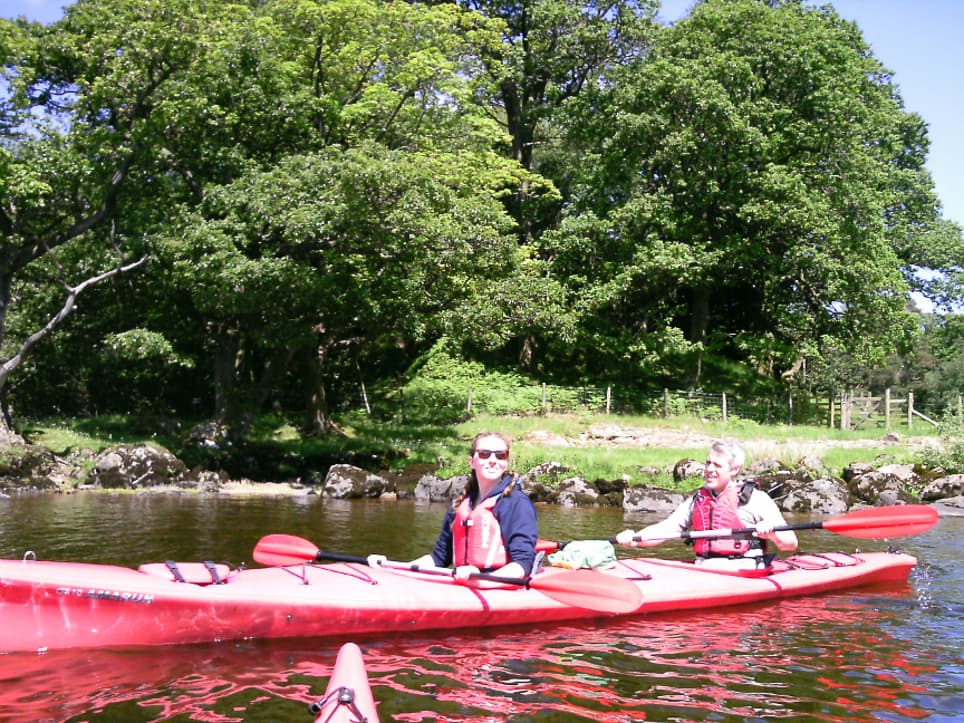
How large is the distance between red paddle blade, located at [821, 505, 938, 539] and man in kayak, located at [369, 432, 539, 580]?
3.60 metres

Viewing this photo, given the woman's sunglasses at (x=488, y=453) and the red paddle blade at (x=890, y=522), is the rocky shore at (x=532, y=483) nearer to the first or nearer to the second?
the red paddle blade at (x=890, y=522)

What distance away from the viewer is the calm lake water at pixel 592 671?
4.89 metres

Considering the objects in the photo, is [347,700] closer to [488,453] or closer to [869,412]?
[488,453]

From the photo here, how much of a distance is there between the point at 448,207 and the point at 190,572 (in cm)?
1376

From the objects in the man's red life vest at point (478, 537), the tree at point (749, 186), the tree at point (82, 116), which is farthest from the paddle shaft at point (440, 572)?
the tree at point (749, 186)

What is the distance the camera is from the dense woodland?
1736 cm

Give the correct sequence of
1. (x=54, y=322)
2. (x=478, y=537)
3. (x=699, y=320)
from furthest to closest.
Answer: (x=699, y=320), (x=54, y=322), (x=478, y=537)

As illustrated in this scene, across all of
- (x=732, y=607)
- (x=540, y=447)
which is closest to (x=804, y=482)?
(x=540, y=447)

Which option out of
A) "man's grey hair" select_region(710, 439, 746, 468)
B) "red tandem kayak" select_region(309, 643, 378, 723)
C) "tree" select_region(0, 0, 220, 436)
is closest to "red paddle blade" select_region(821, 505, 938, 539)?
"man's grey hair" select_region(710, 439, 746, 468)

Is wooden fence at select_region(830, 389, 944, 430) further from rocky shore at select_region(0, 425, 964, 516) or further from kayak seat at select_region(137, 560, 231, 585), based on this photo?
kayak seat at select_region(137, 560, 231, 585)

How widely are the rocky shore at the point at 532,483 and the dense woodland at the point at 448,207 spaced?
2.55 m

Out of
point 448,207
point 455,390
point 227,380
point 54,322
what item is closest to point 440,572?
point 448,207

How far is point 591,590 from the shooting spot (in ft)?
21.1

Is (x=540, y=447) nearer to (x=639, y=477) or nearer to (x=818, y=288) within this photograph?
(x=639, y=477)
